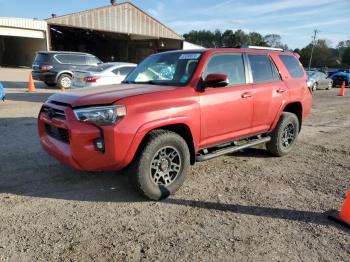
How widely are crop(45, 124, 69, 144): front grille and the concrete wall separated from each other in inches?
1498

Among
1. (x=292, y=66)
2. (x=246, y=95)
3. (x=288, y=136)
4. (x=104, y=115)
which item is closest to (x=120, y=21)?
(x=292, y=66)

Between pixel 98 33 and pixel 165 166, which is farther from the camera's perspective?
pixel 98 33

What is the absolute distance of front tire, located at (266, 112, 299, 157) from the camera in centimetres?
574

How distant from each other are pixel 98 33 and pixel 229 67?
33372 millimetres

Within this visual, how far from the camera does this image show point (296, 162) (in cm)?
571

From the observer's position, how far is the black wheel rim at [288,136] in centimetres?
599

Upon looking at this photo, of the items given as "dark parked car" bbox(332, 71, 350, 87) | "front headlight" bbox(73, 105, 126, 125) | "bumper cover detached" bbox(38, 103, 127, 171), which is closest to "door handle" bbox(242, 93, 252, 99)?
"front headlight" bbox(73, 105, 126, 125)

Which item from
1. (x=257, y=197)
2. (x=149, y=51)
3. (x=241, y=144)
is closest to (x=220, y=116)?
(x=241, y=144)

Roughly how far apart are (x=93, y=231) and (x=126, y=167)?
87 cm

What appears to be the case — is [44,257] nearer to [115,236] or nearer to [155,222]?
[115,236]

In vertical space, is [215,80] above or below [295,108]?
above

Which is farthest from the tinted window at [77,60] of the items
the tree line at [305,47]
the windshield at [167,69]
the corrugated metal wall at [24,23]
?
the tree line at [305,47]

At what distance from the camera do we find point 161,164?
4.02 m

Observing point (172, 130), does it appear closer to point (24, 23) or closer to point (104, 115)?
point (104, 115)
